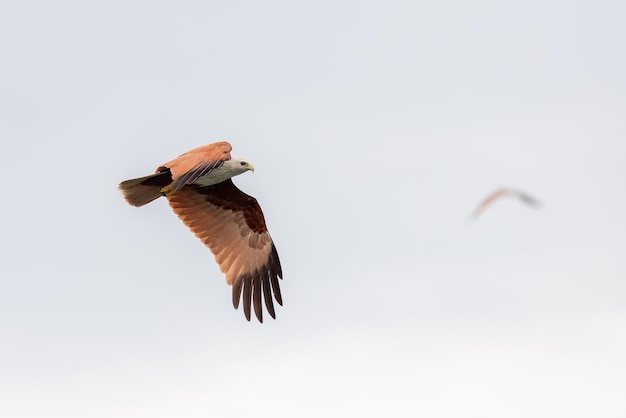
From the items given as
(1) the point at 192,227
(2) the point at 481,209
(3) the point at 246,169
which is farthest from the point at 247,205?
(2) the point at 481,209

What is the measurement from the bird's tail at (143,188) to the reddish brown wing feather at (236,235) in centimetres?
131

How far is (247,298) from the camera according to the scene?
740 inches

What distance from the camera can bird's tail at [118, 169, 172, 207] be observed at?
667 inches

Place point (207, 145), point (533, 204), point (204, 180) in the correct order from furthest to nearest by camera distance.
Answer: point (204, 180), point (207, 145), point (533, 204)

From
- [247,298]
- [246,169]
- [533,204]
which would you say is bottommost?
[533,204]

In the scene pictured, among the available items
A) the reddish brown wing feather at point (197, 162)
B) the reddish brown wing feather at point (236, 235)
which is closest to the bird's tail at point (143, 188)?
the reddish brown wing feather at point (197, 162)

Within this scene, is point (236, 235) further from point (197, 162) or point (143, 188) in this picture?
point (197, 162)

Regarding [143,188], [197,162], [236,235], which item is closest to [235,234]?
[236,235]

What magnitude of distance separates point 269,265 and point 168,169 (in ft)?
12.5

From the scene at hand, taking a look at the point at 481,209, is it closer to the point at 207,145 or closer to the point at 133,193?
the point at 207,145

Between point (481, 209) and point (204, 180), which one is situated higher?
point (204, 180)

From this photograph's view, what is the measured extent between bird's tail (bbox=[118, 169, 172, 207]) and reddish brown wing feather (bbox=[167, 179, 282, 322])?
1.31 metres

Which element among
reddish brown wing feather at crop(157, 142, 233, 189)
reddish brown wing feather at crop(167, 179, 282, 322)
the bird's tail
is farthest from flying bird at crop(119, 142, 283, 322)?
reddish brown wing feather at crop(157, 142, 233, 189)

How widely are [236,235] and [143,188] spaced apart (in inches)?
108
